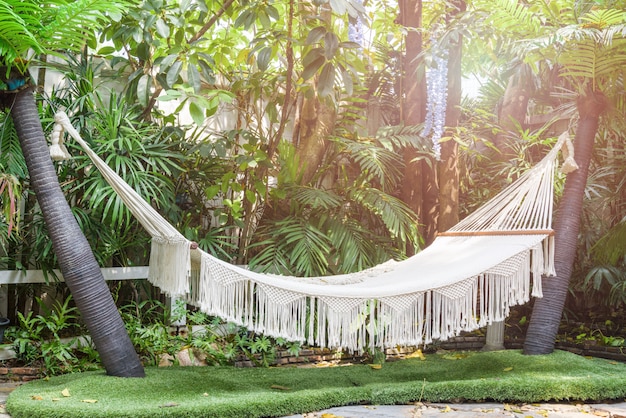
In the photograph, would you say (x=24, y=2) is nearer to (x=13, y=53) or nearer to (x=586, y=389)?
(x=13, y=53)

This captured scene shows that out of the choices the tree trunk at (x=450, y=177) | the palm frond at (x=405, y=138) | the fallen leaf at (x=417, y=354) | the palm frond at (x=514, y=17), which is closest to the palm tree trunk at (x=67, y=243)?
the fallen leaf at (x=417, y=354)

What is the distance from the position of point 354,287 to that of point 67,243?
111 centimetres

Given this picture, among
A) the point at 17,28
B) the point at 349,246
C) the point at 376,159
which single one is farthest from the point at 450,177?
the point at 17,28

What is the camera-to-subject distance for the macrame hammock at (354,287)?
8.25 ft

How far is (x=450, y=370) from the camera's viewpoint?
3.05 meters

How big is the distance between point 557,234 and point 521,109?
1.81 m

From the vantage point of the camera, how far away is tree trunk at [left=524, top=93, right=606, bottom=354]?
326cm

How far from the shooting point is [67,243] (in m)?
2.56

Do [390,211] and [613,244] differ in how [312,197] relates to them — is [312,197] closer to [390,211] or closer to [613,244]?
[390,211]

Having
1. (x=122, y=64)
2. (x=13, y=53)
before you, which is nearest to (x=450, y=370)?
(x=13, y=53)

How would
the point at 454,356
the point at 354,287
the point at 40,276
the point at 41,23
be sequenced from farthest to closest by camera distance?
1. the point at 454,356
2. the point at 40,276
3. the point at 354,287
4. the point at 41,23

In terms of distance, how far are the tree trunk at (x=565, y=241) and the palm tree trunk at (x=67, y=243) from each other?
75.5 inches

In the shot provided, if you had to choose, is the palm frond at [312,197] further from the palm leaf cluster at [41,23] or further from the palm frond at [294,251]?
the palm leaf cluster at [41,23]

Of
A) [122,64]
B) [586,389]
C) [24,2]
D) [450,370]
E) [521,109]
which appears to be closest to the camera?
[24,2]
